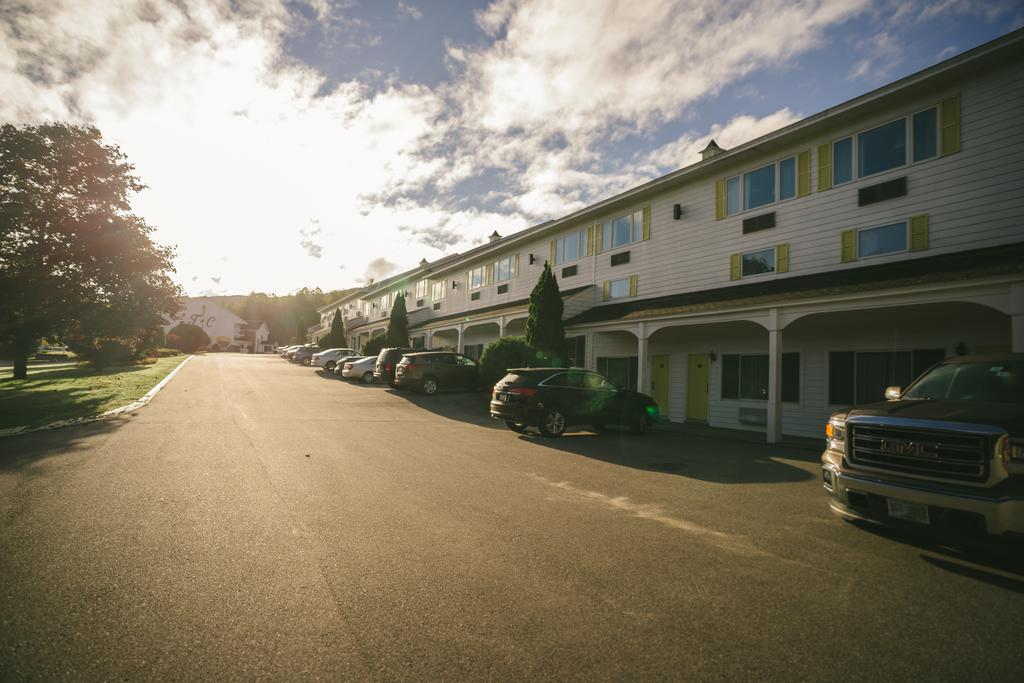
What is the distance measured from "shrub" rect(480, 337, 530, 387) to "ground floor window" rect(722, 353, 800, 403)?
7605mm

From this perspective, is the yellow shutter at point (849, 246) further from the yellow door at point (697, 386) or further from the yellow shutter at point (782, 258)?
the yellow door at point (697, 386)

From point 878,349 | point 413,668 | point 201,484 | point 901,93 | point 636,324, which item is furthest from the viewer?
point 636,324

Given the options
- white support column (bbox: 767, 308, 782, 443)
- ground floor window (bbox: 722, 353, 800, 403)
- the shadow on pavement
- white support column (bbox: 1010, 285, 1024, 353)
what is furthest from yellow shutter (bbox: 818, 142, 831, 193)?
the shadow on pavement

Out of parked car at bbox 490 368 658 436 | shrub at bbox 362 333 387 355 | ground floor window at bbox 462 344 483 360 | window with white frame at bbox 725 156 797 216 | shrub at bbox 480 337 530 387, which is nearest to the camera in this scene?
parked car at bbox 490 368 658 436

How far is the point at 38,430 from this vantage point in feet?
33.3

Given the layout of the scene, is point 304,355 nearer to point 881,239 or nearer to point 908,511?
point 881,239

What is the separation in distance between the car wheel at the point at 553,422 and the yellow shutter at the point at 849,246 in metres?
8.33

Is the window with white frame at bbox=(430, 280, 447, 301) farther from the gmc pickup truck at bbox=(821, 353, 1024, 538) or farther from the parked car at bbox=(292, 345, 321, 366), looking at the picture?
the gmc pickup truck at bbox=(821, 353, 1024, 538)

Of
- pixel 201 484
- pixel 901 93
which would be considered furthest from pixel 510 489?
pixel 901 93

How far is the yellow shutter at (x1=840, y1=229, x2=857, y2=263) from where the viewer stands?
12898 millimetres

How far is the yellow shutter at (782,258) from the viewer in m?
14.3

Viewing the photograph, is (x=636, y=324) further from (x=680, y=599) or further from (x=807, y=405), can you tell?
(x=680, y=599)

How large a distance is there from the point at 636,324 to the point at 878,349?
630cm

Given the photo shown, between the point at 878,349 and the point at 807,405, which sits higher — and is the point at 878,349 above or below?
above
